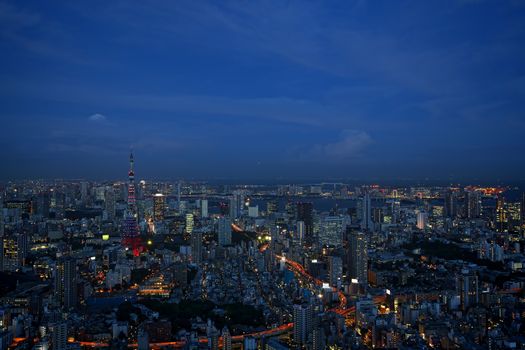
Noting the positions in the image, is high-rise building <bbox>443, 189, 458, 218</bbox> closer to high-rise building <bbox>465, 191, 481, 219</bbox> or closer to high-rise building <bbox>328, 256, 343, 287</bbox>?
high-rise building <bbox>465, 191, 481, 219</bbox>

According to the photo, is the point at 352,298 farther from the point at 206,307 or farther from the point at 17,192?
the point at 17,192

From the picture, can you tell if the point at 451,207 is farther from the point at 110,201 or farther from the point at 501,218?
the point at 110,201

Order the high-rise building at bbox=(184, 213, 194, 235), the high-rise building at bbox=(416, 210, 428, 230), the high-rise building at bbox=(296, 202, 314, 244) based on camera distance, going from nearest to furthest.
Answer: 1. the high-rise building at bbox=(296, 202, 314, 244)
2. the high-rise building at bbox=(184, 213, 194, 235)
3. the high-rise building at bbox=(416, 210, 428, 230)

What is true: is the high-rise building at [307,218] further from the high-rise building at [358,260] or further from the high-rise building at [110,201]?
the high-rise building at [110,201]

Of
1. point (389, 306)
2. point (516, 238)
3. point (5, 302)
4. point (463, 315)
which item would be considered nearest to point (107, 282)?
point (5, 302)

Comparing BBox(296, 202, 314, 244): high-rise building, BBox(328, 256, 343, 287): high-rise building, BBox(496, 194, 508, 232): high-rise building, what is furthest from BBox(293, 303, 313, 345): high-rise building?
BBox(496, 194, 508, 232): high-rise building

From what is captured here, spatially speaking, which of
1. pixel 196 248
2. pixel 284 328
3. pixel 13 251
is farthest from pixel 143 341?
pixel 196 248
